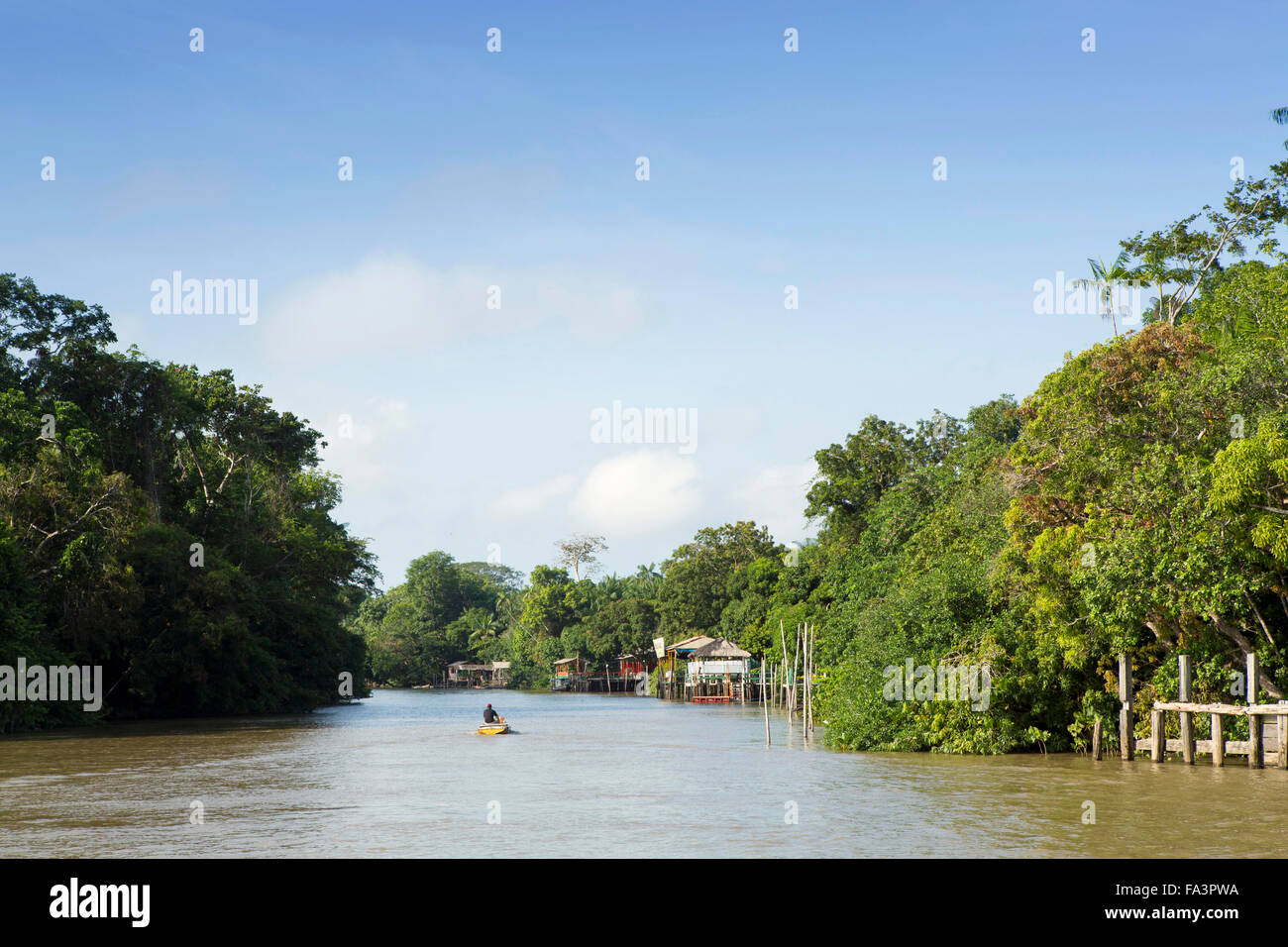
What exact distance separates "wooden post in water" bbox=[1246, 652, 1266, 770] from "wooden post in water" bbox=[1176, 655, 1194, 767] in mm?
1049

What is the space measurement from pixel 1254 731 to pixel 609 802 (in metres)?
12.4

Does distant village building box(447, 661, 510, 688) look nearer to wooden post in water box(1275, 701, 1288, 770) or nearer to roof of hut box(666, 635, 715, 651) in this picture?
roof of hut box(666, 635, 715, 651)

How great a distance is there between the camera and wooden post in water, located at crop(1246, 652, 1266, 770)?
2147cm

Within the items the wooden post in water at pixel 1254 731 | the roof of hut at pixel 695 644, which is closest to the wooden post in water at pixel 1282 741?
the wooden post in water at pixel 1254 731

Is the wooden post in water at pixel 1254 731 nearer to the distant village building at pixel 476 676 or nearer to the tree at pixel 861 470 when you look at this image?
the tree at pixel 861 470

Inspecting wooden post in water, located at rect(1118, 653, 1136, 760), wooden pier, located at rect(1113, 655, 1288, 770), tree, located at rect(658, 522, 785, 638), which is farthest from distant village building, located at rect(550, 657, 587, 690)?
wooden pier, located at rect(1113, 655, 1288, 770)

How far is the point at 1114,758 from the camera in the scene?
2527cm

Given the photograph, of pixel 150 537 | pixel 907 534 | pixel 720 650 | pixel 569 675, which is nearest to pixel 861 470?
pixel 907 534

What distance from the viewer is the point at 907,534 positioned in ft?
146

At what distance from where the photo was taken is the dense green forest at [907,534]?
22.2 meters
